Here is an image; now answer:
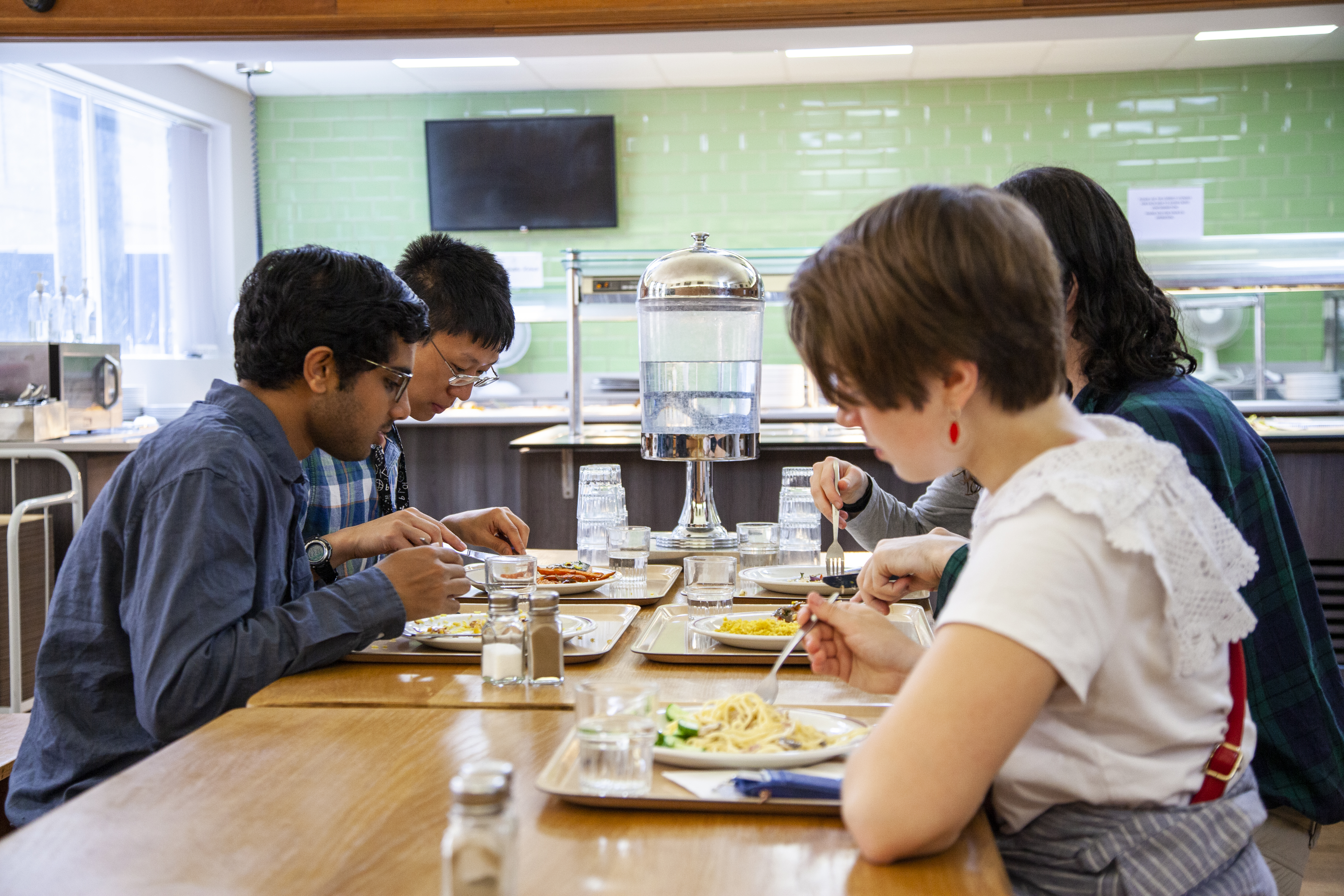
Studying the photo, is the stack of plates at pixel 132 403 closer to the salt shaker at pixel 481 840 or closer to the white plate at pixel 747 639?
the white plate at pixel 747 639

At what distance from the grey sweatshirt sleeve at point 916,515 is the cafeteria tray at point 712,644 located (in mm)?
451

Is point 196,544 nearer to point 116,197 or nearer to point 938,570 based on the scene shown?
point 938,570

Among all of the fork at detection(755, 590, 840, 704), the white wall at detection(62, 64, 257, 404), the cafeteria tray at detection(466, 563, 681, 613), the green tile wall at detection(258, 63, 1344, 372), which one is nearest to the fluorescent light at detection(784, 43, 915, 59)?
the green tile wall at detection(258, 63, 1344, 372)

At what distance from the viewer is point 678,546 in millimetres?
2574

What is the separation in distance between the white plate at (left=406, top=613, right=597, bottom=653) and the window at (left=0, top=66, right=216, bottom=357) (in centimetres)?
406

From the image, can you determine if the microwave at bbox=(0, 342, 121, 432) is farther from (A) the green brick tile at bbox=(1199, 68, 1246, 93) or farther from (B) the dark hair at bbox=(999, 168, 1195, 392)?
(A) the green brick tile at bbox=(1199, 68, 1246, 93)

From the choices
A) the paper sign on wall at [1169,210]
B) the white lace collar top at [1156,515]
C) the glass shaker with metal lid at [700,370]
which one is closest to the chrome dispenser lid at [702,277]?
the glass shaker with metal lid at [700,370]

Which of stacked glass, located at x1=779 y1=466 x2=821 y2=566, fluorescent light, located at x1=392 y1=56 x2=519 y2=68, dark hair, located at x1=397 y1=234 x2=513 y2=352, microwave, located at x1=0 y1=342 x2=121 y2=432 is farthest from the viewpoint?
fluorescent light, located at x1=392 y1=56 x2=519 y2=68

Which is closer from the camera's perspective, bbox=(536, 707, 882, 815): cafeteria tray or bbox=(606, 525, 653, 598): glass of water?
bbox=(536, 707, 882, 815): cafeteria tray

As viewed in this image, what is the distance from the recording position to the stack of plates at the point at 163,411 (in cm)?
627

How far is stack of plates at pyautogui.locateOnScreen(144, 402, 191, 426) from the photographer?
6.27 metres

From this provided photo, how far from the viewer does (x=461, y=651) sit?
1575mm

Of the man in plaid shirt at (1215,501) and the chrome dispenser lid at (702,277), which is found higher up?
the chrome dispenser lid at (702,277)

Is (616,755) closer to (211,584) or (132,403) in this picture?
(211,584)
